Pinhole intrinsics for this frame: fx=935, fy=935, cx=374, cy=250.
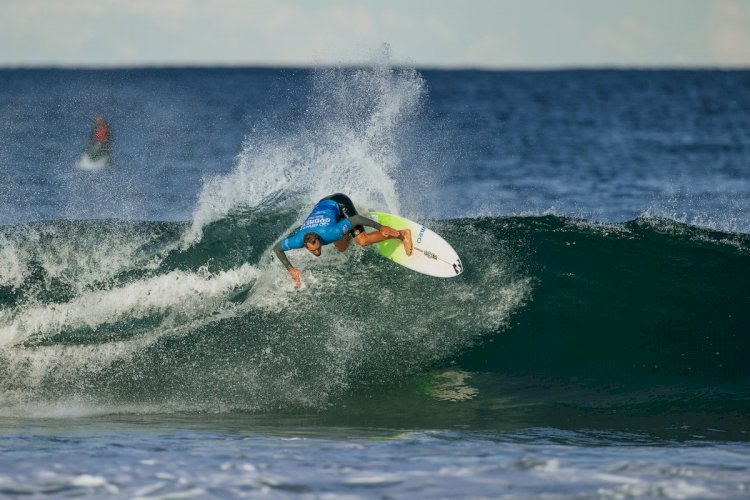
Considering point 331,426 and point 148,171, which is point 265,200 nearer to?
point 331,426

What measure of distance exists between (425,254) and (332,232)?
4.63ft

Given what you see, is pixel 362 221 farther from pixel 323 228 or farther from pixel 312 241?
pixel 312 241

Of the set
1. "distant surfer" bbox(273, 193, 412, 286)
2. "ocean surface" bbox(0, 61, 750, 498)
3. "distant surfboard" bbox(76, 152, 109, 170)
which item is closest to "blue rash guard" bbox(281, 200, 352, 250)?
"distant surfer" bbox(273, 193, 412, 286)

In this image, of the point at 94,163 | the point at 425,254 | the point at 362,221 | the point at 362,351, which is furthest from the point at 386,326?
the point at 94,163

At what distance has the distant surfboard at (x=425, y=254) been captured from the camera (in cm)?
1062

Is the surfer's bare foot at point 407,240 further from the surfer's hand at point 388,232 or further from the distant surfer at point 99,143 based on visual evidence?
the distant surfer at point 99,143

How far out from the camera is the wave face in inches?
374

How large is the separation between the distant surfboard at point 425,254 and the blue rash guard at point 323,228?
1.07m

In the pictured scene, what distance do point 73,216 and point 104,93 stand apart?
3844cm

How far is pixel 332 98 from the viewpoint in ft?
49.4

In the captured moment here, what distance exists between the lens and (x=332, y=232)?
32.0 ft

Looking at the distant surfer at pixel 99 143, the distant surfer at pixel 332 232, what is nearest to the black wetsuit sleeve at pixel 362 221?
the distant surfer at pixel 332 232

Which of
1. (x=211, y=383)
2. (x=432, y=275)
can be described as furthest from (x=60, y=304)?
(x=432, y=275)

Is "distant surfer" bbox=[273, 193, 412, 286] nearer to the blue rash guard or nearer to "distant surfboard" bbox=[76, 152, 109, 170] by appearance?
the blue rash guard
